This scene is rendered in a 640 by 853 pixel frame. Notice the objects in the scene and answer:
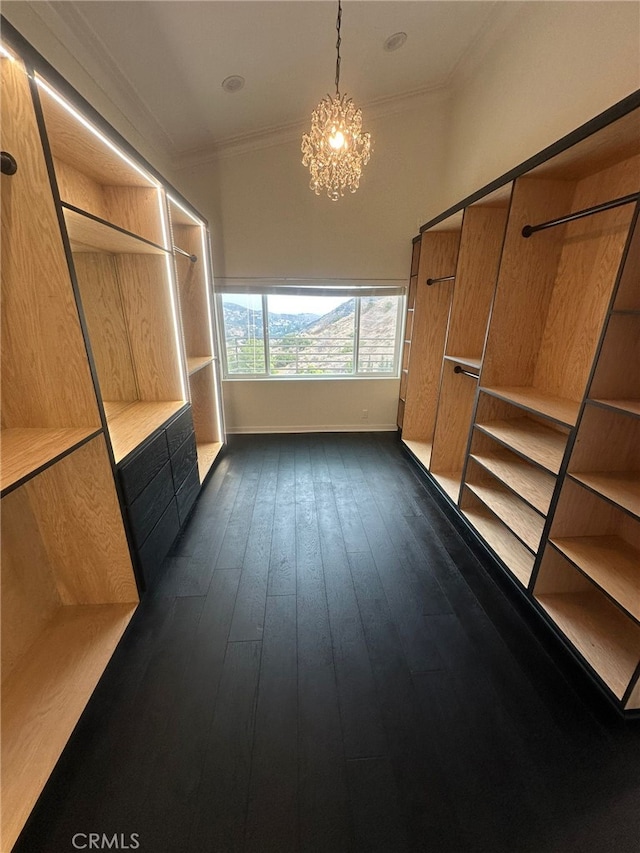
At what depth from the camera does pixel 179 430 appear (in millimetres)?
2225

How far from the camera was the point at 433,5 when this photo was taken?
6.75 ft

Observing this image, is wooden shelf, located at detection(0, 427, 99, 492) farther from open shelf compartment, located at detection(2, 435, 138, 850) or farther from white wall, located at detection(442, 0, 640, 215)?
white wall, located at detection(442, 0, 640, 215)

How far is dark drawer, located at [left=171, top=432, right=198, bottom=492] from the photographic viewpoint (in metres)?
2.16

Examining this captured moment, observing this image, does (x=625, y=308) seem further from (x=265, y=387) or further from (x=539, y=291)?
(x=265, y=387)

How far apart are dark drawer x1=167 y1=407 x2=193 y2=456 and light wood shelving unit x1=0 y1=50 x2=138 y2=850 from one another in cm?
64

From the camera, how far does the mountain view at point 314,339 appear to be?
12.6ft

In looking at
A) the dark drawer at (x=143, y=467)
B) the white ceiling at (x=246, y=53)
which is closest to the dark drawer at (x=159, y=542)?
the dark drawer at (x=143, y=467)

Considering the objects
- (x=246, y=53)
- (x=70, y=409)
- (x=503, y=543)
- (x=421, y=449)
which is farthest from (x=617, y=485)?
(x=246, y=53)

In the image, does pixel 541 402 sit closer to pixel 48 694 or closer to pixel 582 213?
pixel 582 213

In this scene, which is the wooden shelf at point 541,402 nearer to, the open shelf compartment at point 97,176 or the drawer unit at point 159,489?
the drawer unit at point 159,489

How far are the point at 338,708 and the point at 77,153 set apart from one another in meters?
2.76

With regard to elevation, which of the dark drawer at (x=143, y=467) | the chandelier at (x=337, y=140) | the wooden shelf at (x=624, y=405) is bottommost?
the dark drawer at (x=143, y=467)

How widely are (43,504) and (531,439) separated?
8.48 ft

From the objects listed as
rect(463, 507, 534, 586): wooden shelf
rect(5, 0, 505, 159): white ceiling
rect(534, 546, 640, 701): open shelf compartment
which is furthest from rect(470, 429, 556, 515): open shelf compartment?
rect(5, 0, 505, 159): white ceiling
